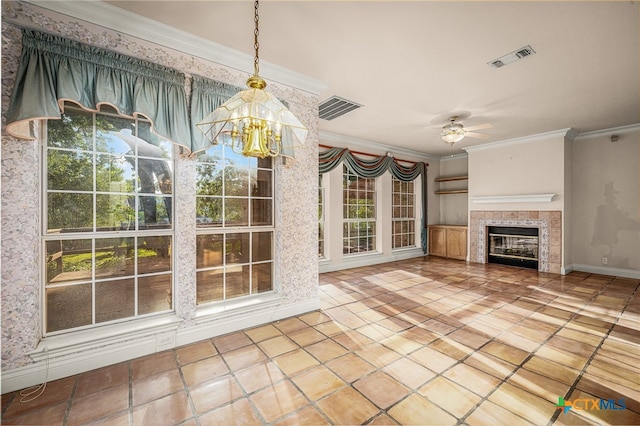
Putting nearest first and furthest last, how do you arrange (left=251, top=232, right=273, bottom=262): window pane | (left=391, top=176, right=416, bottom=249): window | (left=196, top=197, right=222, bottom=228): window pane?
(left=196, top=197, right=222, bottom=228): window pane
(left=251, top=232, right=273, bottom=262): window pane
(left=391, top=176, right=416, bottom=249): window

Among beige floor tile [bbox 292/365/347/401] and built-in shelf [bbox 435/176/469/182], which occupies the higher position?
built-in shelf [bbox 435/176/469/182]

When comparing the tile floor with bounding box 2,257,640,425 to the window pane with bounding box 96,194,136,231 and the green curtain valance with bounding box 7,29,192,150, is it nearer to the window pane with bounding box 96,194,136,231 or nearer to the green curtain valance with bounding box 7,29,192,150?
the window pane with bounding box 96,194,136,231

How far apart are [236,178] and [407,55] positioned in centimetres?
227

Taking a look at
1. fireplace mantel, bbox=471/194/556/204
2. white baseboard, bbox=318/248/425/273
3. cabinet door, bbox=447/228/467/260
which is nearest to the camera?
fireplace mantel, bbox=471/194/556/204

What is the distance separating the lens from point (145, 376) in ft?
7.02

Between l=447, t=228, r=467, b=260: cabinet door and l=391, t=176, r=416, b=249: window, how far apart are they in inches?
35.8

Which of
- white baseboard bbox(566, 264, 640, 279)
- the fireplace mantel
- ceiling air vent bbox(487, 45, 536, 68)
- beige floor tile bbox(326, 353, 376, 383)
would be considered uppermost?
ceiling air vent bbox(487, 45, 536, 68)

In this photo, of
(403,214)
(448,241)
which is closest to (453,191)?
(448,241)

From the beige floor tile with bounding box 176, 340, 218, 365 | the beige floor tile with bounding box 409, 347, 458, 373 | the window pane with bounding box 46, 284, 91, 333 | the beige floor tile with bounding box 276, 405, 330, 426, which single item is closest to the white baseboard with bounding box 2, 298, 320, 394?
the beige floor tile with bounding box 176, 340, 218, 365

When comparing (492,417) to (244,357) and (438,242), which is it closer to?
(244,357)

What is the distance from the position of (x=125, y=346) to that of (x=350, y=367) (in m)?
1.96

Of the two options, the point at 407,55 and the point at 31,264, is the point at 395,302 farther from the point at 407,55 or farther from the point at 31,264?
the point at 31,264

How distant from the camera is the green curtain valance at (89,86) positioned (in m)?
1.91

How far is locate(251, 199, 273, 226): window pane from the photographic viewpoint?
320 centimetres
